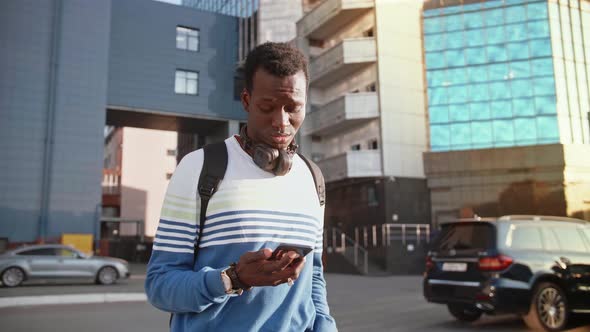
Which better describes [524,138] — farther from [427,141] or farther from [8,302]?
[8,302]

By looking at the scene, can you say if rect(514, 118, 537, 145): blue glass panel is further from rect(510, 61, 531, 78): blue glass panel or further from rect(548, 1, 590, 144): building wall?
rect(510, 61, 531, 78): blue glass panel

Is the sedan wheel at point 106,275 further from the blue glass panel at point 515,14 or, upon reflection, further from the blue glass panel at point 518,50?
the blue glass panel at point 515,14

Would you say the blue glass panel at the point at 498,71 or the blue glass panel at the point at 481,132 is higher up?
the blue glass panel at the point at 498,71

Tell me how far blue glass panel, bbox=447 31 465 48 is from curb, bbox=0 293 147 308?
2056 centimetres

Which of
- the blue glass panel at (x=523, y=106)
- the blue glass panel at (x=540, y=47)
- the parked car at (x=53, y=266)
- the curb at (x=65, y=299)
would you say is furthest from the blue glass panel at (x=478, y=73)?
the curb at (x=65, y=299)

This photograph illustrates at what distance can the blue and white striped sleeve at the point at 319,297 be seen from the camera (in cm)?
208

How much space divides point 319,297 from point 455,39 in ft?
88.7

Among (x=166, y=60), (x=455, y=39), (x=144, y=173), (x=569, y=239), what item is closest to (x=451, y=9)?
(x=455, y=39)

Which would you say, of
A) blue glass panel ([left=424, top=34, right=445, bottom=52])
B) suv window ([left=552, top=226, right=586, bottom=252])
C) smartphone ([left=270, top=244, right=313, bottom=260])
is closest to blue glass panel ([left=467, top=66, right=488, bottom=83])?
blue glass panel ([left=424, top=34, right=445, bottom=52])

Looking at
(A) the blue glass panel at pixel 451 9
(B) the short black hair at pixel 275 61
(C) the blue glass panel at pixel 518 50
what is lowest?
(B) the short black hair at pixel 275 61

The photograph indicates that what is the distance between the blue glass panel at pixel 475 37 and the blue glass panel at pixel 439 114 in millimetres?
3429

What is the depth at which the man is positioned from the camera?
5.43 feet

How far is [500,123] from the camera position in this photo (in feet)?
84.4

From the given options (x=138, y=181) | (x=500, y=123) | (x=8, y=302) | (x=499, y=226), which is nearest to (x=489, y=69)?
(x=500, y=123)
